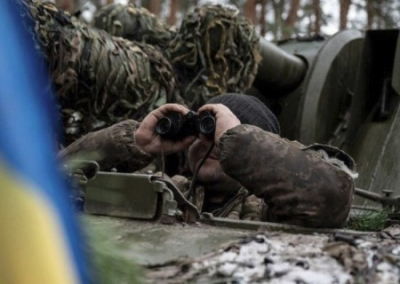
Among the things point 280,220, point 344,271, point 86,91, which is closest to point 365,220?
point 280,220

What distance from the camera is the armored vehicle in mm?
1657

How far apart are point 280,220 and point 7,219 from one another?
156 cm

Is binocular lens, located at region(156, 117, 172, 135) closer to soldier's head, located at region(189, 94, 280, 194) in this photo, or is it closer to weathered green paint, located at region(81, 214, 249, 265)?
soldier's head, located at region(189, 94, 280, 194)

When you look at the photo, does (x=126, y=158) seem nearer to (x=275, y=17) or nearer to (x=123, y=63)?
(x=123, y=63)

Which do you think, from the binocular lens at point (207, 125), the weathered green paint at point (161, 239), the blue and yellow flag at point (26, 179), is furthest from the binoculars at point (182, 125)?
the blue and yellow flag at point (26, 179)

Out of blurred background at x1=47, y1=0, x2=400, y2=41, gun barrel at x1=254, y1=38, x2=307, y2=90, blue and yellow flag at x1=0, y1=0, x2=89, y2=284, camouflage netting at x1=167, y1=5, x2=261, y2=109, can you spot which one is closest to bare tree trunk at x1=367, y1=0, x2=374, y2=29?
blurred background at x1=47, y1=0, x2=400, y2=41

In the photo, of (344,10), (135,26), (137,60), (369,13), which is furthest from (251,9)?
(137,60)

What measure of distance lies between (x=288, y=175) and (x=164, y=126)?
0.49m

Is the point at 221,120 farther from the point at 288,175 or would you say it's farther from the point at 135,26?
the point at 135,26

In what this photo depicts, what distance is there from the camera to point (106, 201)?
1934mm

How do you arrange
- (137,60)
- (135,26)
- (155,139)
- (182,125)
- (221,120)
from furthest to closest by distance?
(135,26) < (137,60) < (155,139) < (182,125) < (221,120)

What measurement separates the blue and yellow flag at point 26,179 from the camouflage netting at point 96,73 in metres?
2.77

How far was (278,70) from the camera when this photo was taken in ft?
14.9

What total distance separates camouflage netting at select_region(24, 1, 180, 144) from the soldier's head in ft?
3.57
